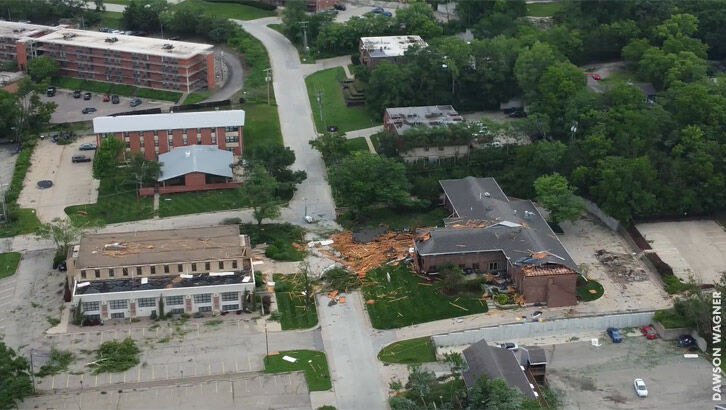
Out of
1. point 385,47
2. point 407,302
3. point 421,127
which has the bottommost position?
point 407,302

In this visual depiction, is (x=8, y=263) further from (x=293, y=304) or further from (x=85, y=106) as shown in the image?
(x=85, y=106)

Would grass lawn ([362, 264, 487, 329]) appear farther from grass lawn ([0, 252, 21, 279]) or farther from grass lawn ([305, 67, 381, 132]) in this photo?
grass lawn ([305, 67, 381, 132])

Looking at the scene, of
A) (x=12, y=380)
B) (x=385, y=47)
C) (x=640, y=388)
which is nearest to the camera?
(x=12, y=380)

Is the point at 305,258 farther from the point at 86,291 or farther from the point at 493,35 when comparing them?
the point at 493,35

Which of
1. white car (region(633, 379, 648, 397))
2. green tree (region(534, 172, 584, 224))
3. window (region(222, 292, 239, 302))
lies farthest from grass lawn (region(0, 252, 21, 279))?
white car (region(633, 379, 648, 397))

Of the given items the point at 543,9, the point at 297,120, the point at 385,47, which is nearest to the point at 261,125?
the point at 297,120

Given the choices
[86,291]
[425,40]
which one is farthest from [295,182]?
[425,40]
